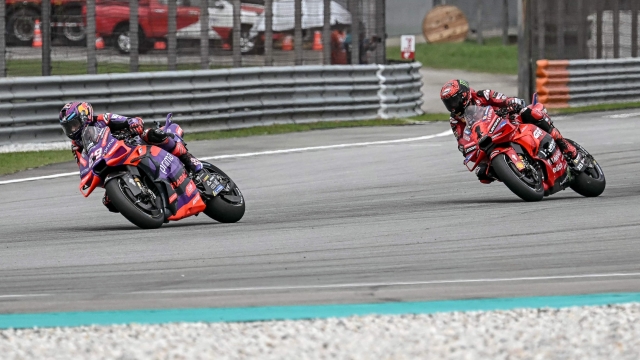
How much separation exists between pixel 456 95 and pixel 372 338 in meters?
5.60

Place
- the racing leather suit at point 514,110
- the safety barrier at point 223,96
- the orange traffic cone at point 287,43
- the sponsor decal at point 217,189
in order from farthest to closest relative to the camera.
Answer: the orange traffic cone at point 287,43
the safety barrier at point 223,96
the racing leather suit at point 514,110
the sponsor decal at point 217,189

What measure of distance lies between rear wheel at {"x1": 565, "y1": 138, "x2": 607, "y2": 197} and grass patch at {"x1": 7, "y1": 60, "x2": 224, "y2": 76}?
31.1 ft

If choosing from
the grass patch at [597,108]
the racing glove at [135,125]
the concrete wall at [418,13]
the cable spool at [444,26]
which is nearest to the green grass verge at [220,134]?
the grass patch at [597,108]

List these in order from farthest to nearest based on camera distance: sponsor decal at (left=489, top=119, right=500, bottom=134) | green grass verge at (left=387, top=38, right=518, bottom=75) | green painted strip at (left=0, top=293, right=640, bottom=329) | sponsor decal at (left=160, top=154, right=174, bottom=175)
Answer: green grass verge at (left=387, top=38, right=518, bottom=75), sponsor decal at (left=489, top=119, right=500, bottom=134), sponsor decal at (left=160, top=154, right=174, bottom=175), green painted strip at (left=0, top=293, right=640, bottom=329)

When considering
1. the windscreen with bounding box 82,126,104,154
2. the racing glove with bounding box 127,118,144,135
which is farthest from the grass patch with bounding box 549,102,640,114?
the windscreen with bounding box 82,126,104,154

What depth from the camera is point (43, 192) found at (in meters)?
13.5

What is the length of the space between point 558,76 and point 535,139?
16351mm

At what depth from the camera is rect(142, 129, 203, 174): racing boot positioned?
10180 millimetres

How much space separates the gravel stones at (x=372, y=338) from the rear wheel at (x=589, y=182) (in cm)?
503

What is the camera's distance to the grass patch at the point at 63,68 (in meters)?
17.8

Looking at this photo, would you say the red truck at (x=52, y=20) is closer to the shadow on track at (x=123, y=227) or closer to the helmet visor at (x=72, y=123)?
the shadow on track at (x=123, y=227)

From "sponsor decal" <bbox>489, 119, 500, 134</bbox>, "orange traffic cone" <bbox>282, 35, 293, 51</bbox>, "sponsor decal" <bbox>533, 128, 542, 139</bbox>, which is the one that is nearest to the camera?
"sponsor decal" <bbox>489, 119, 500, 134</bbox>

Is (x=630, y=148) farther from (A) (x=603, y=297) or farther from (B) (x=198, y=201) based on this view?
(A) (x=603, y=297)

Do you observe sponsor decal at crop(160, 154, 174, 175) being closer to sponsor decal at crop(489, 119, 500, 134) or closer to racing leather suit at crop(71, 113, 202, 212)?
racing leather suit at crop(71, 113, 202, 212)
